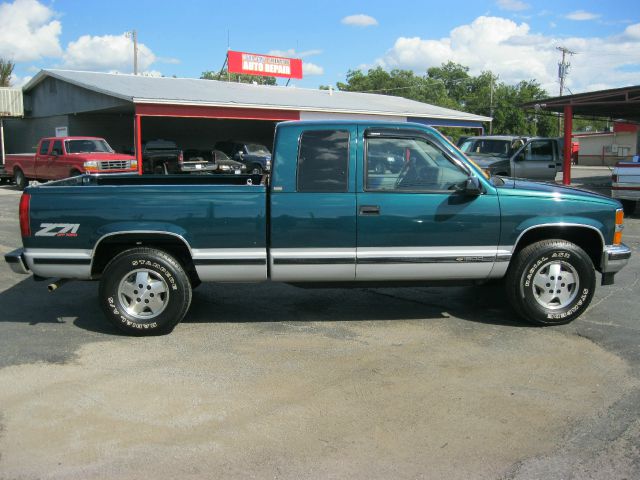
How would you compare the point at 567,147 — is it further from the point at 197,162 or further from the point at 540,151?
the point at 197,162

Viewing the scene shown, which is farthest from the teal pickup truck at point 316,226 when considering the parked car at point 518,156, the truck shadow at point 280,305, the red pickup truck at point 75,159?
the red pickup truck at point 75,159

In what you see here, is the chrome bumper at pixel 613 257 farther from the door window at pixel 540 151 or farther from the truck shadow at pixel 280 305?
the door window at pixel 540 151

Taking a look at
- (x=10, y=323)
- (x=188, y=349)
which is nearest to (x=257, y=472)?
(x=188, y=349)

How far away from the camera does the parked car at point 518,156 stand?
57.0 ft

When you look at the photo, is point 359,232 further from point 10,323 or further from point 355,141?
point 10,323


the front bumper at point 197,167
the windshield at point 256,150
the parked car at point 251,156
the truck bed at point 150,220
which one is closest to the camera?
the truck bed at point 150,220

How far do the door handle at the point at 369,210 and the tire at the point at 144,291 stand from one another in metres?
1.70

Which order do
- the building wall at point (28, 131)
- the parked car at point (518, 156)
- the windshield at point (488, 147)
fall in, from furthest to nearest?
1. the building wall at point (28, 131)
2. the windshield at point (488, 147)
3. the parked car at point (518, 156)

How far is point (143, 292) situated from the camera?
545 cm

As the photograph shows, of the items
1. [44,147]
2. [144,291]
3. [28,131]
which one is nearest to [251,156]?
[44,147]

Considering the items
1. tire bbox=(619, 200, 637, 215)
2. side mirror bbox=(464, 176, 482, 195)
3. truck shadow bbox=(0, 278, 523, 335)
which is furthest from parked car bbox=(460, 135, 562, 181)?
side mirror bbox=(464, 176, 482, 195)

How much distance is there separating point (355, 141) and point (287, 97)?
24.3 metres

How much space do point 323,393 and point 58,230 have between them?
280 centimetres

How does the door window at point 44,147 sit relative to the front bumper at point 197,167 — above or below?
above
